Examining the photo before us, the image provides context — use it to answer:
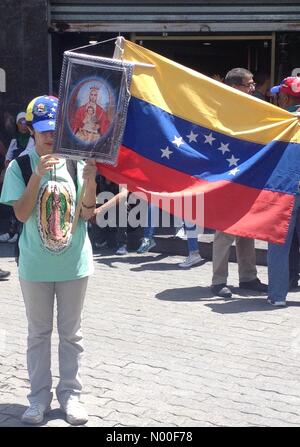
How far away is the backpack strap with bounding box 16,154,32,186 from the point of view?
14.7 ft

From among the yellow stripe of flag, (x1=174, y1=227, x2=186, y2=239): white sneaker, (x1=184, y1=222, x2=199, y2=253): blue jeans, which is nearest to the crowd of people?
the yellow stripe of flag

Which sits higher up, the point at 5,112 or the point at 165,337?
the point at 5,112

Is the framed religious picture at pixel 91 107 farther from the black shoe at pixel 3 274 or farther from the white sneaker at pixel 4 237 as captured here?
the white sneaker at pixel 4 237

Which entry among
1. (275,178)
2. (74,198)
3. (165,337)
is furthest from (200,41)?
(74,198)

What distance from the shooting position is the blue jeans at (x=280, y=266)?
23.3 feet

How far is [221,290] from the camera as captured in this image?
7.60 meters

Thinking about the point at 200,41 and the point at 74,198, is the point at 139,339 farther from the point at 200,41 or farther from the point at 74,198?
the point at 200,41

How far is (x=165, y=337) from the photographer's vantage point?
6336 mm

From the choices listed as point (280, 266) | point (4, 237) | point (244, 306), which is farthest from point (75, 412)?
point (4, 237)

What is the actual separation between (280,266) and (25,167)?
3.31 m

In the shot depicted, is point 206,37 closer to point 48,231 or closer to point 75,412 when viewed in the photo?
point 48,231

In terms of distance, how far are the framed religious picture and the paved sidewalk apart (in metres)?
1.58

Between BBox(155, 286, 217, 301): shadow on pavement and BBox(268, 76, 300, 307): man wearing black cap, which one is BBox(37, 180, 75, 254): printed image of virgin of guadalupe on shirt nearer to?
BBox(268, 76, 300, 307): man wearing black cap

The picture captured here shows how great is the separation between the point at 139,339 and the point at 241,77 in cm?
268
